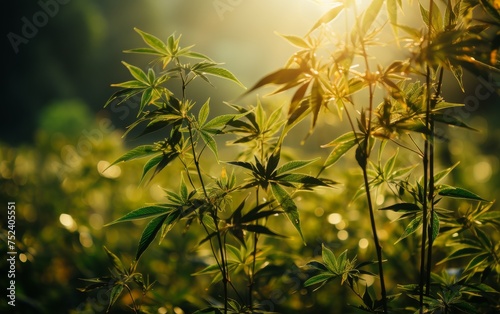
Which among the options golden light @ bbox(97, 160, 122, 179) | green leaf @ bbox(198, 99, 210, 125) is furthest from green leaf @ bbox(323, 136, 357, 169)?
golden light @ bbox(97, 160, 122, 179)

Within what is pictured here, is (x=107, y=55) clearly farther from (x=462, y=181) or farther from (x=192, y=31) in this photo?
(x=462, y=181)

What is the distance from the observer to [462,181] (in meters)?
3.27

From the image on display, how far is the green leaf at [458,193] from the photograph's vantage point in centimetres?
91

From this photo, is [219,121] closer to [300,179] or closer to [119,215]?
[300,179]

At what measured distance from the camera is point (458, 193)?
36.4 inches

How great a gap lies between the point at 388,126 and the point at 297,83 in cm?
18

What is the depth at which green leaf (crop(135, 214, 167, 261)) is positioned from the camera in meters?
0.84

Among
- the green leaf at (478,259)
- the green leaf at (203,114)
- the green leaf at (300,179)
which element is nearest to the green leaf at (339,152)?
the green leaf at (300,179)

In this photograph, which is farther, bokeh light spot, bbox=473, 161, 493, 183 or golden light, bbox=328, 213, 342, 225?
bokeh light spot, bbox=473, 161, 493, 183

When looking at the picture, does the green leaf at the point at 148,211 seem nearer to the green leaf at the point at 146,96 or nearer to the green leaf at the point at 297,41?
the green leaf at the point at 146,96

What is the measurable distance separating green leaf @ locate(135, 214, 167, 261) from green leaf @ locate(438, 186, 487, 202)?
55 cm

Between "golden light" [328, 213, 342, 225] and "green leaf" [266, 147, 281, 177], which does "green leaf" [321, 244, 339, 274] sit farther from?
"golden light" [328, 213, 342, 225]

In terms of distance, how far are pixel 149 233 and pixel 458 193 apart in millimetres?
598

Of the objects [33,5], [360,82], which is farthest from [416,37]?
[33,5]
